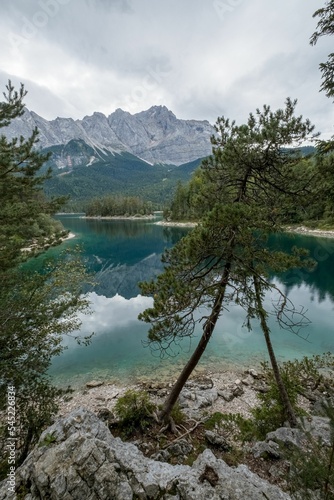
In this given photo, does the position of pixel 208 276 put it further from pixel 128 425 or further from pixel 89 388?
pixel 89 388

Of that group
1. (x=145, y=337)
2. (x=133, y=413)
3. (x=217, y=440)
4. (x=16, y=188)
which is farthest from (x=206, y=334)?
(x=145, y=337)

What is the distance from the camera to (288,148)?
22.3 ft

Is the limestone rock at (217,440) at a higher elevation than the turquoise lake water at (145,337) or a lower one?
higher

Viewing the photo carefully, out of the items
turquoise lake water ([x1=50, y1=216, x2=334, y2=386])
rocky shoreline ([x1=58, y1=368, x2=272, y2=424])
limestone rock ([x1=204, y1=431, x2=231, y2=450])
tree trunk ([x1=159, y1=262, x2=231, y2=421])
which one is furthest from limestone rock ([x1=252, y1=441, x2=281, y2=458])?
turquoise lake water ([x1=50, y1=216, x2=334, y2=386])

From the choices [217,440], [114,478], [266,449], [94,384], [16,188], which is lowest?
[94,384]

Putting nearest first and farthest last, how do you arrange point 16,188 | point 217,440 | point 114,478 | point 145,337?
1. point 114,478
2. point 217,440
3. point 16,188
4. point 145,337

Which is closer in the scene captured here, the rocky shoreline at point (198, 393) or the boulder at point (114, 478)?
the boulder at point (114, 478)

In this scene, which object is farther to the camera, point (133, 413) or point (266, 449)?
point (133, 413)

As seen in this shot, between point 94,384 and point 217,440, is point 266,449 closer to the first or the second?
point 217,440

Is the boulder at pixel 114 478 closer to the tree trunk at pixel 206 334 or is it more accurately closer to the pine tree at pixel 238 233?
the pine tree at pixel 238 233

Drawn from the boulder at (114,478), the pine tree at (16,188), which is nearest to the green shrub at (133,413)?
the boulder at (114,478)

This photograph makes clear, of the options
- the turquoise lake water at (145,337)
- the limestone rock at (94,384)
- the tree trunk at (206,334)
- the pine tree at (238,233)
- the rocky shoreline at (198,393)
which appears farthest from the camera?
the turquoise lake water at (145,337)

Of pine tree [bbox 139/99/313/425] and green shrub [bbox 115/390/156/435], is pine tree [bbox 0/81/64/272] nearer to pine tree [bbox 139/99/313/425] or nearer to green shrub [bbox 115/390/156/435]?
pine tree [bbox 139/99/313/425]

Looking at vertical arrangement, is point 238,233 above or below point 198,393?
above
